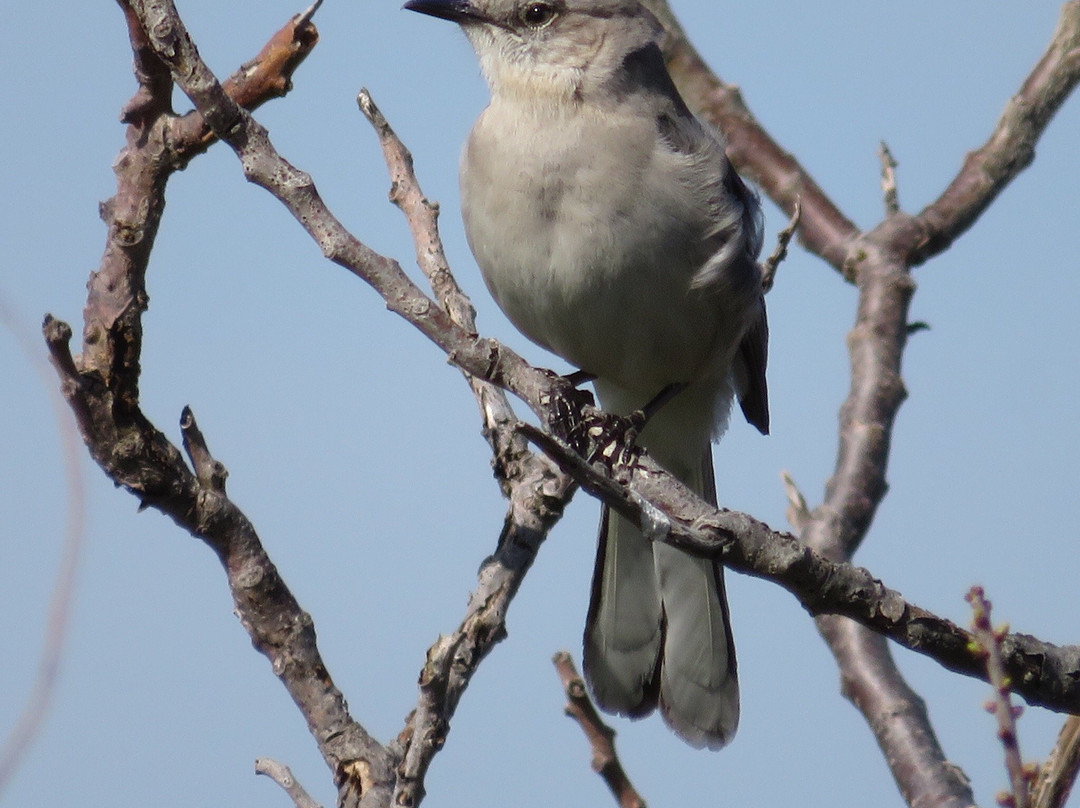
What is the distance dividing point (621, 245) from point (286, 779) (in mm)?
1945

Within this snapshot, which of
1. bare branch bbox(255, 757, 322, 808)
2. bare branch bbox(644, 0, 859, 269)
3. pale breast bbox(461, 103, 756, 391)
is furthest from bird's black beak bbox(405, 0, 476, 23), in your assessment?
bare branch bbox(255, 757, 322, 808)

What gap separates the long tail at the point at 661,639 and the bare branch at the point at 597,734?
0.79 metres

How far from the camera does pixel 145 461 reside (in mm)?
2838

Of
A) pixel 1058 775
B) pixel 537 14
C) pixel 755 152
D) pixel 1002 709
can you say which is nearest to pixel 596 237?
pixel 537 14

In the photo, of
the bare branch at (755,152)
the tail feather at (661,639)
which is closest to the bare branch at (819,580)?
the tail feather at (661,639)

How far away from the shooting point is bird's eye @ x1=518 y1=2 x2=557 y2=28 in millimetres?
4641

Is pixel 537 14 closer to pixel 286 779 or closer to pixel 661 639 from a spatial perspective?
pixel 661 639

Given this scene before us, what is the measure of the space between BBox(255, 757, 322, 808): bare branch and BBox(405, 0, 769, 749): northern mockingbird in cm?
148

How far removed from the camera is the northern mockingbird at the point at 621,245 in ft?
13.4

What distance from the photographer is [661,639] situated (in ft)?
14.4

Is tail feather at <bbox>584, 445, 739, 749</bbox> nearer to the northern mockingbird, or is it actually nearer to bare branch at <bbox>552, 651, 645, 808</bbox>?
the northern mockingbird

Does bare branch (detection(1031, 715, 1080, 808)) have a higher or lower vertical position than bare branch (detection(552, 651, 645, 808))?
lower

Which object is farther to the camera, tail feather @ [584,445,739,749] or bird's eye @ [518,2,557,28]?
bird's eye @ [518,2,557,28]

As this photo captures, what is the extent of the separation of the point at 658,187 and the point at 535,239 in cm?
42
